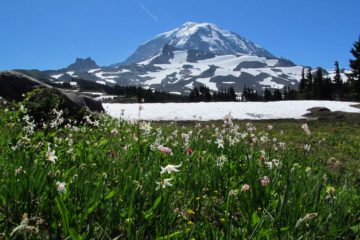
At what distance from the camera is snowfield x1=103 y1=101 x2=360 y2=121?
29194 mm

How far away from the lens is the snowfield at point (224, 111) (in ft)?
95.8

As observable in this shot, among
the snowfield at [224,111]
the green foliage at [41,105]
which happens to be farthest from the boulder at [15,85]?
the green foliage at [41,105]

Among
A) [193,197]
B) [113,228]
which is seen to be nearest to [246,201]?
[193,197]

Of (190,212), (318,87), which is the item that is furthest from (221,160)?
(318,87)

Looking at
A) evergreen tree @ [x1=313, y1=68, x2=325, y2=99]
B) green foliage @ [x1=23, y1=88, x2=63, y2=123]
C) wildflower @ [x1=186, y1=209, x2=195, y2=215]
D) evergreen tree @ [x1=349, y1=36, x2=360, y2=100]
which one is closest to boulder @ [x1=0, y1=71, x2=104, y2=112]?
green foliage @ [x1=23, y1=88, x2=63, y2=123]

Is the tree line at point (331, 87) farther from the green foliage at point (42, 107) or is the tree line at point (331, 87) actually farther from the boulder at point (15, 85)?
the green foliage at point (42, 107)

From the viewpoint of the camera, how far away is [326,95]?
85.2 metres

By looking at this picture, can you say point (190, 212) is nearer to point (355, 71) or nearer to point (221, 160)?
point (221, 160)

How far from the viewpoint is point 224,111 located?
103 feet

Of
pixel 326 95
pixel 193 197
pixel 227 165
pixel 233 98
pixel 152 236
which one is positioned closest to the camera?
pixel 152 236

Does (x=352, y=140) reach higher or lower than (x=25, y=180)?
lower

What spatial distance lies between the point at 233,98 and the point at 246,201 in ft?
380

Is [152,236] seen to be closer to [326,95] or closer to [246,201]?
[246,201]

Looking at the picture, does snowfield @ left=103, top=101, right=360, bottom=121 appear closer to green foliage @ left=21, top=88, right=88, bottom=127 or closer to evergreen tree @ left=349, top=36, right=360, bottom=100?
green foliage @ left=21, top=88, right=88, bottom=127
